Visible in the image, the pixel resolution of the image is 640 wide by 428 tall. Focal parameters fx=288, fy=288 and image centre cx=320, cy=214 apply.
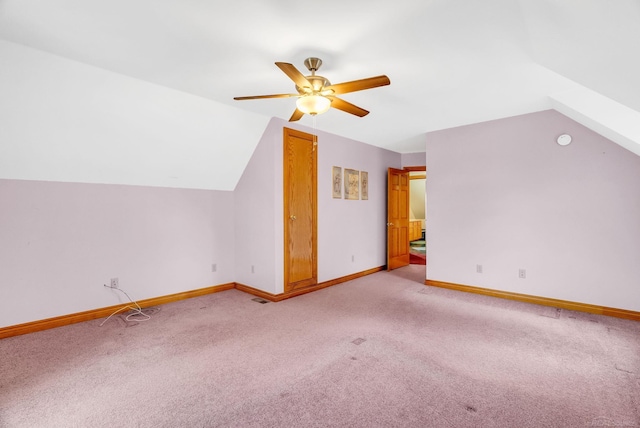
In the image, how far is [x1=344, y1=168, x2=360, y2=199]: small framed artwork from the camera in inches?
200

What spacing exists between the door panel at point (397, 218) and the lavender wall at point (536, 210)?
1182 mm

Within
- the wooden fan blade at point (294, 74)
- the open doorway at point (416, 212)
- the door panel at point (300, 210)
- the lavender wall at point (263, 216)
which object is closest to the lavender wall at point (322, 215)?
the lavender wall at point (263, 216)

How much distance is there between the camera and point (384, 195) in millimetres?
5980

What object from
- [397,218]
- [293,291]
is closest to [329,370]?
[293,291]

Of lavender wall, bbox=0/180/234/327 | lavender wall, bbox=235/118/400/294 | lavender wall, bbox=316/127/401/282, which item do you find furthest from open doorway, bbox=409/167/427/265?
lavender wall, bbox=0/180/234/327

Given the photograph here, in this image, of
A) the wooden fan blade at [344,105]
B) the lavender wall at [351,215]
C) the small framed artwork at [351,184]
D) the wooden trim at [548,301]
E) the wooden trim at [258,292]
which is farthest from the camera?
the small framed artwork at [351,184]

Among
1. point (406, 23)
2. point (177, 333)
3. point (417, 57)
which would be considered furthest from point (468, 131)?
point (177, 333)

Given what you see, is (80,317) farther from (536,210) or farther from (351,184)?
(536,210)

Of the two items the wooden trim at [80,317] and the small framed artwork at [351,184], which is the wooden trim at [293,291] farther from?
the small framed artwork at [351,184]

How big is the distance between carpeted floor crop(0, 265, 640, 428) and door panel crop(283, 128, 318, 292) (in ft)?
2.66

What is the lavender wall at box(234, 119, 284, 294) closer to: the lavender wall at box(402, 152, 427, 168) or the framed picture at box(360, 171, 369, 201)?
the framed picture at box(360, 171, 369, 201)

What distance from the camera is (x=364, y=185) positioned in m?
5.48

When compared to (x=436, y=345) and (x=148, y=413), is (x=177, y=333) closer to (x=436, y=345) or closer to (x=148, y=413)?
(x=148, y=413)

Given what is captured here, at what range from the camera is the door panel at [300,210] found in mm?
4090
